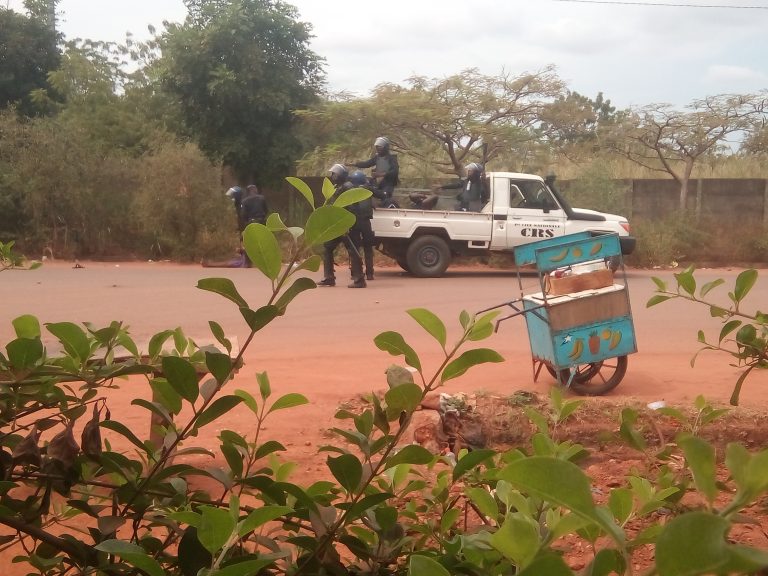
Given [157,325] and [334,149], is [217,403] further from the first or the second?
[334,149]

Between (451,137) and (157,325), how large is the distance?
583 inches

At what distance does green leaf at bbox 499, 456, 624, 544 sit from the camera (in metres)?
0.61

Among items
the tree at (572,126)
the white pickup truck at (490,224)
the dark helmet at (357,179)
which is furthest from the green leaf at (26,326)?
the tree at (572,126)

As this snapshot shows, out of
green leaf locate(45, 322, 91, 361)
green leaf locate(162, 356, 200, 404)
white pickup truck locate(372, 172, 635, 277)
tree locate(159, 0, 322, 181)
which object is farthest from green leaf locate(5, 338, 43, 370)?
tree locate(159, 0, 322, 181)

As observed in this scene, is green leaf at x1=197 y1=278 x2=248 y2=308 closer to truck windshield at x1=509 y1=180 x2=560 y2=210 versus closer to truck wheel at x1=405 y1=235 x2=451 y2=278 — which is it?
truck wheel at x1=405 y1=235 x2=451 y2=278

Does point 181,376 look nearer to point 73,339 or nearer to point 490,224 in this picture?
point 73,339

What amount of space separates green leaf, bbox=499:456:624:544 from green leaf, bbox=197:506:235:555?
368mm

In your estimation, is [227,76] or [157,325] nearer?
[157,325]

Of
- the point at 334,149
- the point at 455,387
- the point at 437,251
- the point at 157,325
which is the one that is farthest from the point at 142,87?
the point at 455,387

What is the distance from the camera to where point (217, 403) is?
1168 millimetres

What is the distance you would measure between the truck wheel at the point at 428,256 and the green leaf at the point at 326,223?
14.0m

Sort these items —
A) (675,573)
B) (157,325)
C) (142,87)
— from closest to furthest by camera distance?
(675,573) < (157,325) < (142,87)

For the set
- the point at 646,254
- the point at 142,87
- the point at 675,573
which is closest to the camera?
the point at 675,573

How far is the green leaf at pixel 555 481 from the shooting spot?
0.61 m
